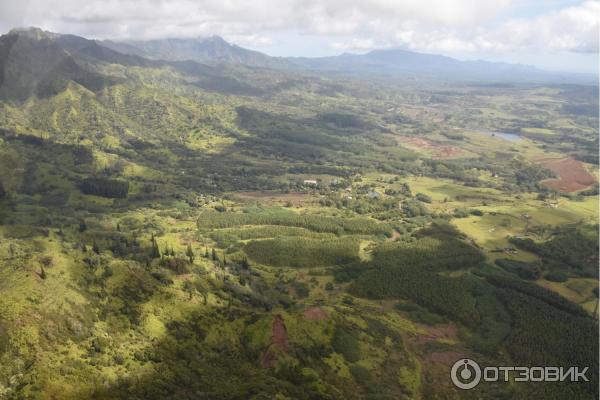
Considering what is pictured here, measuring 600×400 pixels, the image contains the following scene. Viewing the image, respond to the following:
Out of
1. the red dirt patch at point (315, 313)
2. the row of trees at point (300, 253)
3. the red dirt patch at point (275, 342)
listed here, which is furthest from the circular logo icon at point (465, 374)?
the row of trees at point (300, 253)

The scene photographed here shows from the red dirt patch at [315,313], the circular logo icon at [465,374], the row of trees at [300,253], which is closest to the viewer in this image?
the circular logo icon at [465,374]

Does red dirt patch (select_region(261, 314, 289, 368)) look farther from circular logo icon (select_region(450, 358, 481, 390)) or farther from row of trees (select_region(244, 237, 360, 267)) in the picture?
row of trees (select_region(244, 237, 360, 267))

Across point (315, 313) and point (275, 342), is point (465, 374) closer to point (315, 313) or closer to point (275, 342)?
point (315, 313)

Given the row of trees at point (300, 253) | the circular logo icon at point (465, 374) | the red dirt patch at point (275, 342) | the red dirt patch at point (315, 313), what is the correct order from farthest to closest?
the row of trees at point (300, 253) < the red dirt patch at point (315, 313) < the circular logo icon at point (465, 374) < the red dirt patch at point (275, 342)

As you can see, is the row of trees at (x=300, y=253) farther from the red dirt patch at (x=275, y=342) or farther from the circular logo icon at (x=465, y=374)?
the circular logo icon at (x=465, y=374)

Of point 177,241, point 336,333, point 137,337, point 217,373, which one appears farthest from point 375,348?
point 177,241

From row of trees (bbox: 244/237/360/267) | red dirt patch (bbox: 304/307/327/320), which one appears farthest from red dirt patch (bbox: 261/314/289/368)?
row of trees (bbox: 244/237/360/267)

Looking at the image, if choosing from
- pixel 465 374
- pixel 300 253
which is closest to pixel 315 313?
pixel 465 374
